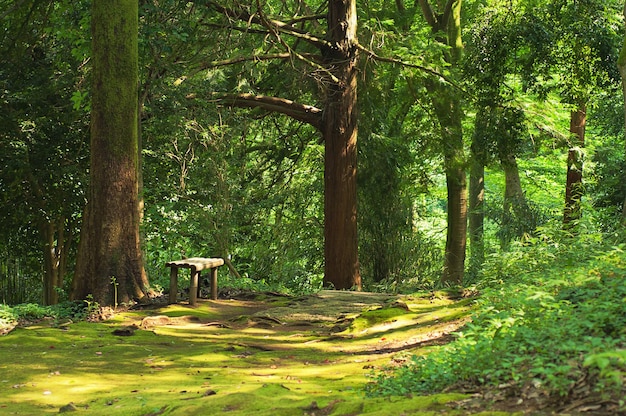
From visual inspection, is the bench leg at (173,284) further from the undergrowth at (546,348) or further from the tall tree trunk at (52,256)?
the tall tree trunk at (52,256)

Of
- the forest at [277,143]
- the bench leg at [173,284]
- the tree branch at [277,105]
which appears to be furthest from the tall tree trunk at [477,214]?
the bench leg at [173,284]

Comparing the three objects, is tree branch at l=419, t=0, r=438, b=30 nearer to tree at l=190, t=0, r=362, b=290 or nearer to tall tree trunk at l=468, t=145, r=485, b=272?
tall tree trunk at l=468, t=145, r=485, b=272

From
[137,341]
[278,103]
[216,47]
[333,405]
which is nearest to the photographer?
[333,405]

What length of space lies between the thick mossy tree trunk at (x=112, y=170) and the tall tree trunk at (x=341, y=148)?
565 cm

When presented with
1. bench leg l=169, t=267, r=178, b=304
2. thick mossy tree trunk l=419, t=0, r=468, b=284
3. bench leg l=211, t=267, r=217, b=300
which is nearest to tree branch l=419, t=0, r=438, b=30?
thick mossy tree trunk l=419, t=0, r=468, b=284

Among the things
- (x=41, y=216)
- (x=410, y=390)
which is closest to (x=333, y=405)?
(x=410, y=390)

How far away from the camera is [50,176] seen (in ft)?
50.5

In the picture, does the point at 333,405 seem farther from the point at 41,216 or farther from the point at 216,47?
the point at 41,216

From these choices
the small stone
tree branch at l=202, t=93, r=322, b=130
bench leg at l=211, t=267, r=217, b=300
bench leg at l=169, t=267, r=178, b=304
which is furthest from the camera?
tree branch at l=202, t=93, r=322, b=130

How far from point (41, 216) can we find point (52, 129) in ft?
7.71

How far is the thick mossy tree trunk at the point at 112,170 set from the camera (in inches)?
427

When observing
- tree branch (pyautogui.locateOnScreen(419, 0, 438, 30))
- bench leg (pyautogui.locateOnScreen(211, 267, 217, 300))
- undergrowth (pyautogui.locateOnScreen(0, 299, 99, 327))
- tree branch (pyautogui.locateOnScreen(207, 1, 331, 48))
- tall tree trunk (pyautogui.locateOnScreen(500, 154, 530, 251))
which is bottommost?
undergrowth (pyautogui.locateOnScreen(0, 299, 99, 327))

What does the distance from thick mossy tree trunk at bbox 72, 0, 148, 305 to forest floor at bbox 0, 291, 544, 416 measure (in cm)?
69

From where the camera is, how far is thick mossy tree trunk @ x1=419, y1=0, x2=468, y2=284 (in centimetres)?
1811
